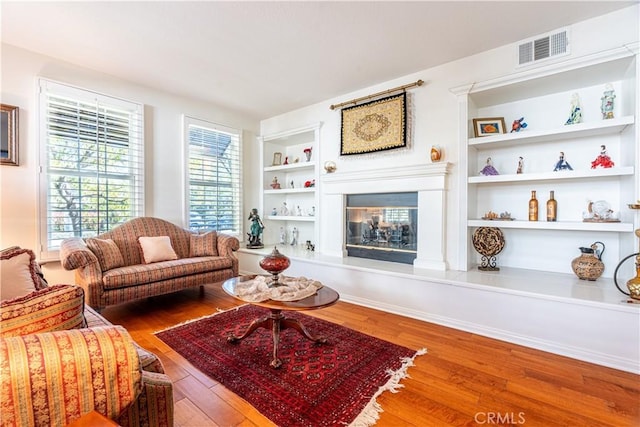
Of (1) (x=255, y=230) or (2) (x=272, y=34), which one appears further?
(1) (x=255, y=230)

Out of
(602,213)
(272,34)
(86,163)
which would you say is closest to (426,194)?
(602,213)

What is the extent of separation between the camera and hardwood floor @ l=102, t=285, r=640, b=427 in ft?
4.95

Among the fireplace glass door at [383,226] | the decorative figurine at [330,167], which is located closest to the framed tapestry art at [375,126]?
the decorative figurine at [330,167]

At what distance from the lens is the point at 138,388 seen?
2.74 feet

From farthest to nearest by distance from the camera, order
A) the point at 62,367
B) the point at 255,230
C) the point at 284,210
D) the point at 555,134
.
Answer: the point at 284,210 < the point at 255,230 < the point at 555,134 < the point at 62,367

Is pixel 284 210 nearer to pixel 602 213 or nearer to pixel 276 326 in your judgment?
pixel 276 326

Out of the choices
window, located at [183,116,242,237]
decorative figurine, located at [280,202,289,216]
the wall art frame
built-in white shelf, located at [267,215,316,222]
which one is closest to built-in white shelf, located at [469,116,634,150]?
built-in white shelf, located at [267,215,316,222]

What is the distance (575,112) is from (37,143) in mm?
5162

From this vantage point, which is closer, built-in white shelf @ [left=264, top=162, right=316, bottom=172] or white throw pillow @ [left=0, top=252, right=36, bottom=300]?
white throw pillow @ [left=0, top=252, right=36, bottom=300]

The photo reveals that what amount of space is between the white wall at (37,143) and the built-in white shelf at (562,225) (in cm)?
376

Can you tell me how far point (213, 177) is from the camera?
434cm

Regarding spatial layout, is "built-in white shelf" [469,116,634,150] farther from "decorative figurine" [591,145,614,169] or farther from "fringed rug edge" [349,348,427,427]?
"fringed rug edge" [349,348,427,427]

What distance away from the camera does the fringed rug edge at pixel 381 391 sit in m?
1.48

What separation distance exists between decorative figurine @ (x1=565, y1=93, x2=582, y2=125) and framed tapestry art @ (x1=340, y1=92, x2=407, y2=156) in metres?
1.49
